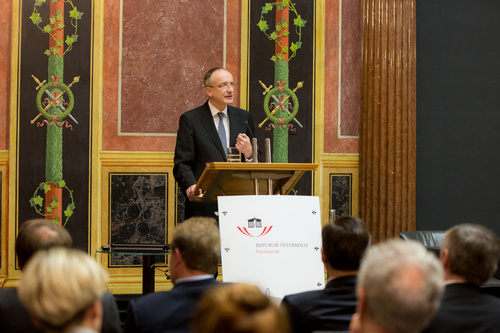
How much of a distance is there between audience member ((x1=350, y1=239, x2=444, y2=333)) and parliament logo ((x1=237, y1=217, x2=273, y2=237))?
6.02 ft

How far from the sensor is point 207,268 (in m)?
2.03

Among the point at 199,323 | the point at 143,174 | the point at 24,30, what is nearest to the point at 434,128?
the point at 143,174

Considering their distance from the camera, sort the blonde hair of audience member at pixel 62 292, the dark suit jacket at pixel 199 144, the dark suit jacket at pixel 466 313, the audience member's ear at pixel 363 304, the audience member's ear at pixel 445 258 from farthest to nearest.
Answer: the dark suit jacket at pixel 199 144 → the audience member's ear at pixel 445 258 → the dark suit jacket at pixel 466 313 → the audience member's ear at pixel 363 304 → the blonde hair of audience member at pixel 62 292

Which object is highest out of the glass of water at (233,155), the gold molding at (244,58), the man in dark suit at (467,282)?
the gold molding at (244,58)

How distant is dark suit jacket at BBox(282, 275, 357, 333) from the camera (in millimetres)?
1985

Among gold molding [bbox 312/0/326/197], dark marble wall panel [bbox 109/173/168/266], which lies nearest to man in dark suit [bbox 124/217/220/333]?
dark marble wall panel [bbox 109/173/168/266]

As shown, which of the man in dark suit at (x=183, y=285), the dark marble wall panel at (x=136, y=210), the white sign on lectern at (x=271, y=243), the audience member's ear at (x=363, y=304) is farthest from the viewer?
the dark marble wall panel at (x=136, y=210)

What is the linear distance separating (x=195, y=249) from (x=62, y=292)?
81 centimetres

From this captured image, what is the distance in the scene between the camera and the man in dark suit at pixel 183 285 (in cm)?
186

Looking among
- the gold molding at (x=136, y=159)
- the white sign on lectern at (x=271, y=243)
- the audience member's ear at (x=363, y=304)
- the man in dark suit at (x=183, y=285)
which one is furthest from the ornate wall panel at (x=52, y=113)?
the audience member's ear at (x=363, y=304)

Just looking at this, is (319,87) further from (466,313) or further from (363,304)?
(363,304)

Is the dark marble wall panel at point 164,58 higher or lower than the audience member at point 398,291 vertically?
higher

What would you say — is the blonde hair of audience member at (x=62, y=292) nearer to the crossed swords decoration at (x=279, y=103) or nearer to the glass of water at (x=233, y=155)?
the glass of water at (x=233, y=155)

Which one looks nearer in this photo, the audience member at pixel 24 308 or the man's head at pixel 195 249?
the audience member at pixel 24 308
